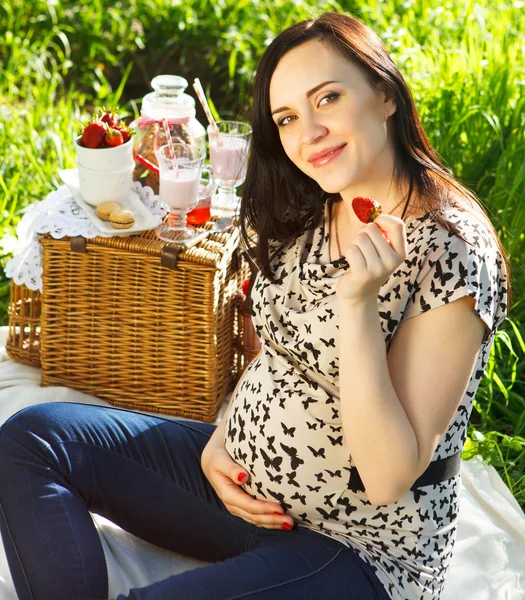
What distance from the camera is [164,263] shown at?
7.68 feet

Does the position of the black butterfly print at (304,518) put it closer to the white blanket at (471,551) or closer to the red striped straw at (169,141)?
the white blanket at (471,551)

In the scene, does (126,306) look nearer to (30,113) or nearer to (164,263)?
(164,263)

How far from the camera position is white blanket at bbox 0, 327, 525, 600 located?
6.38ft

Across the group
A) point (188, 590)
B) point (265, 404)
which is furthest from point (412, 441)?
point (188, 590)

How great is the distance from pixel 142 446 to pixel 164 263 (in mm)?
657

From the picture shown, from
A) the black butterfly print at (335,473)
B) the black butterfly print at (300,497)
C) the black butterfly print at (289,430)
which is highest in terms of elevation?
the black butterfly print at (289,430)

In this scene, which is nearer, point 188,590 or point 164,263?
point 188,590

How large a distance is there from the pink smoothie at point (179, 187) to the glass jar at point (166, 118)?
18cm

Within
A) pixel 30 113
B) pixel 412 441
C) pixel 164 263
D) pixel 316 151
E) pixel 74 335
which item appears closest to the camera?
pixel 412 441

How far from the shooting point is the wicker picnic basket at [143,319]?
93.9 inches

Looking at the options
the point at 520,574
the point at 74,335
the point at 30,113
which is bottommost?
the point at 520,574

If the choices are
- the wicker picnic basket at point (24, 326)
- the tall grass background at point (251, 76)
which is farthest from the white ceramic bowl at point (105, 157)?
the wicker picnic basket at point (24, 326)

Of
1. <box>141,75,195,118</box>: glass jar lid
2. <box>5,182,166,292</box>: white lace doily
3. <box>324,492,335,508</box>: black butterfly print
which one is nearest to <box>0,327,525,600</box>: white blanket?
<box>5,182,166,292</box>: white lace doily

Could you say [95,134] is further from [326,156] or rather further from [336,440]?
[336,440]
